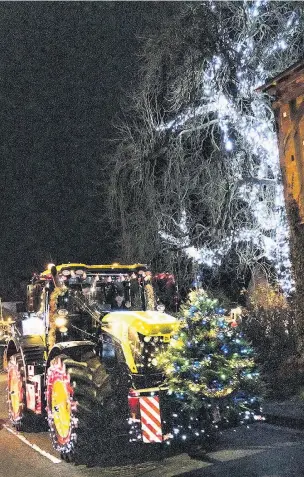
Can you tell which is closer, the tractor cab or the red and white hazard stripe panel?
the red and white hazard stripe panel

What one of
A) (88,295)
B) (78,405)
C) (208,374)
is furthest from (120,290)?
(208,374)

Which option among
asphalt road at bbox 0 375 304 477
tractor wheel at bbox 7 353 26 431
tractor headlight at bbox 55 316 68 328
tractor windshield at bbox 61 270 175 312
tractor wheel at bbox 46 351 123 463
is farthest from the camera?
tractor wheel at bbox 7 353 26 431

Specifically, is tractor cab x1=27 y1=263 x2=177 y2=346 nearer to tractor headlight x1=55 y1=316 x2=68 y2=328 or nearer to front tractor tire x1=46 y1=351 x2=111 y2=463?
tractor headlight x1=55 y1=316 x2=68 y2=328

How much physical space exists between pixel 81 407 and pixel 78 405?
5 cm

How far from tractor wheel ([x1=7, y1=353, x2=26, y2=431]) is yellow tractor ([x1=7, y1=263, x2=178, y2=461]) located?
0.06 feet

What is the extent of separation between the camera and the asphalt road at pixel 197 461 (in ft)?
21.9

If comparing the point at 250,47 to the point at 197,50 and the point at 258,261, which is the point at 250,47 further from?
the point at 258,261

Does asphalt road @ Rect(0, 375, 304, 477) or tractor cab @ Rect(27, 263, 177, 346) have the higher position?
tractor cab @ Rect(27, 263, 177, 346)

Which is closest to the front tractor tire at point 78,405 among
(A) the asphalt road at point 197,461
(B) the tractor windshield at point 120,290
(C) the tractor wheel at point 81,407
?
(C) the tractor wheel at point 81,407

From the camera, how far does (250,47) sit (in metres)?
14.8

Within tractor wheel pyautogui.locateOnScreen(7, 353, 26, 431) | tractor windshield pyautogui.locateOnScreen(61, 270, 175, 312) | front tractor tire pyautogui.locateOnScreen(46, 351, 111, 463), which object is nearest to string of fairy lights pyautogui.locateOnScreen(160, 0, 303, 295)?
tractor windshield pyautogui.locateOnScreen(61, 270, 175, 312)

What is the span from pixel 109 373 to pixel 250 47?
10258mm

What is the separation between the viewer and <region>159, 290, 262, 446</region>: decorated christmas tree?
23.1 ft

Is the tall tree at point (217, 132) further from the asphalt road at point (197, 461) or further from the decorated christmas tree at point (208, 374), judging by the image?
the decorated christmas tree at point (208, 374)
